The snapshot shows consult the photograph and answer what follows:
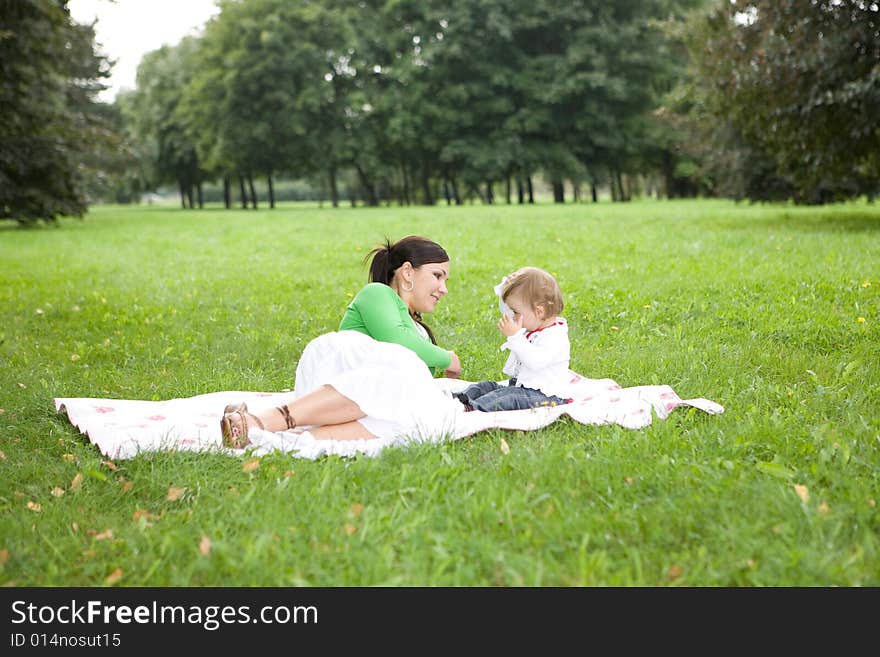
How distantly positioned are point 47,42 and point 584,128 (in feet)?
98.3

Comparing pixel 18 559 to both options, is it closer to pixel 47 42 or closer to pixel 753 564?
pixel 753 564

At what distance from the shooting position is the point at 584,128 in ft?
136

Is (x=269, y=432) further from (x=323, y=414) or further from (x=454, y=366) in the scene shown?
(x=454, y=366)

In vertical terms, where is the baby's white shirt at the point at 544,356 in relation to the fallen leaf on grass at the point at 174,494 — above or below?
above

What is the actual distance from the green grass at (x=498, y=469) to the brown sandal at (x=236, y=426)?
159 mm

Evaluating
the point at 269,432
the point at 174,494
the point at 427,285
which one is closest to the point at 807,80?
the point at 427,285

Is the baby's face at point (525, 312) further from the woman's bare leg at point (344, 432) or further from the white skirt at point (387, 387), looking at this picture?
the woman's bare leg at point (344, 432)

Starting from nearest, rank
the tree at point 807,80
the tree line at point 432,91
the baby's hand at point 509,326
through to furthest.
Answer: the baby's hand at point 509,326 → the tree at point 807,80 → the tree line at point 432,91

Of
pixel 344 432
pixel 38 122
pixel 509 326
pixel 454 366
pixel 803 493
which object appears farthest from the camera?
pixel 38 122

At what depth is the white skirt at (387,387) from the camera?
419 cm

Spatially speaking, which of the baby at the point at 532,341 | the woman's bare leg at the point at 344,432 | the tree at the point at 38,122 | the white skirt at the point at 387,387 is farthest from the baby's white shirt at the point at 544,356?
the tree at the point at 38,122

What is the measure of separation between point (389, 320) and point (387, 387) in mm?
A: 542

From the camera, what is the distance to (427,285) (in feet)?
15.7

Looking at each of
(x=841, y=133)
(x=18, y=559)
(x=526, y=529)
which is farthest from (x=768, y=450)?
(x=841, y=133)
